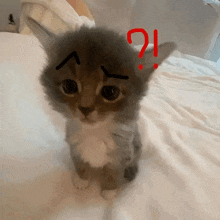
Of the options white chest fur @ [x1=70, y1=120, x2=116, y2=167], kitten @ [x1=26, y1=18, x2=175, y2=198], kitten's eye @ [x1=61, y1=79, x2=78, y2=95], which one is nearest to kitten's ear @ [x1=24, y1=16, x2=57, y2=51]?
kitten @ [x1=26, y1=18, x2=175, y2=198]

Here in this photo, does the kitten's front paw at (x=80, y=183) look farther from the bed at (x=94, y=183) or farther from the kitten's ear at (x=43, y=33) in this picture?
the kitten's ear at (x=43, y=33)

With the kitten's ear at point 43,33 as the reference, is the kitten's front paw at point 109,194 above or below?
below

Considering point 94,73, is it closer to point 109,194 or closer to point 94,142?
point 94,142

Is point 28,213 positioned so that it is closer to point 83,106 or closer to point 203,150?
point 83,106

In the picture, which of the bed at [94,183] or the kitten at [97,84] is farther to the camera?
the bed at [94,183]

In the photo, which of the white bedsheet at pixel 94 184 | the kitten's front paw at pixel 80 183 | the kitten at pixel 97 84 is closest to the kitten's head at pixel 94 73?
the kitten at pixel 97 84

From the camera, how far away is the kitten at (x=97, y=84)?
1.44ft

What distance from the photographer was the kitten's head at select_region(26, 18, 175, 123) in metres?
0.43

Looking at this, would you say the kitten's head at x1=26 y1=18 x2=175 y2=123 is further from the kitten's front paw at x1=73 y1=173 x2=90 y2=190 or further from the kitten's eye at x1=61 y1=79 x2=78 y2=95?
the kitten's front paw at x1=73 y1=173 x2=90 y2=190

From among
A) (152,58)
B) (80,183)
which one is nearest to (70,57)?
(152,58)

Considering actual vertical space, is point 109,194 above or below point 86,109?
below

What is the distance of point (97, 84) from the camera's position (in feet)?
1.48

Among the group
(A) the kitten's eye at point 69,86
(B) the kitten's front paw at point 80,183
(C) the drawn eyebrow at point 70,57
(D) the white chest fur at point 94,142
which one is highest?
(C) the drawn eyebrow at point 70,57

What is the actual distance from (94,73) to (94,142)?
0.75 ft
